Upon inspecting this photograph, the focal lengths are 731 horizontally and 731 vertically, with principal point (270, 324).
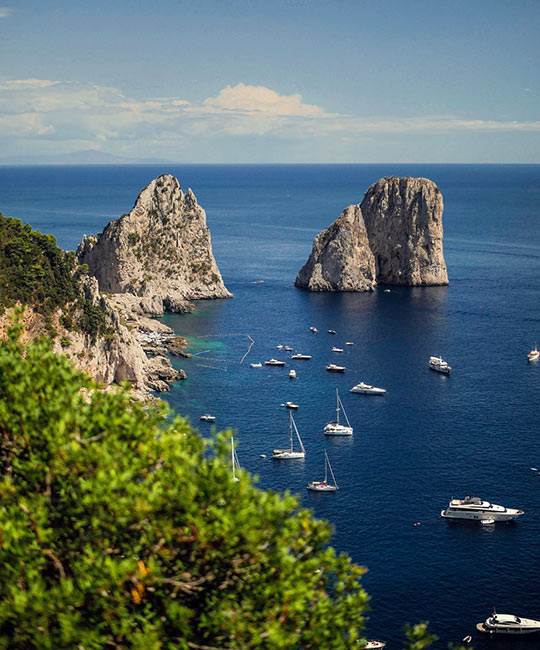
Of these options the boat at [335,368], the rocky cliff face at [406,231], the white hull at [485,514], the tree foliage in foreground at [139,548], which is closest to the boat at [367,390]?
the boat at [335,368]

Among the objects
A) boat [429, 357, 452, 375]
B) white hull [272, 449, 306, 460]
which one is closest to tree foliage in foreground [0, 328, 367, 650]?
white hull [272, 449, 306, 460]

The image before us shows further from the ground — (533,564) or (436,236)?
(436,236)

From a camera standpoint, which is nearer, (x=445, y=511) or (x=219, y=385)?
(x=445, y=511)

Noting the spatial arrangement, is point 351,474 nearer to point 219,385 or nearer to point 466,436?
point 466,436

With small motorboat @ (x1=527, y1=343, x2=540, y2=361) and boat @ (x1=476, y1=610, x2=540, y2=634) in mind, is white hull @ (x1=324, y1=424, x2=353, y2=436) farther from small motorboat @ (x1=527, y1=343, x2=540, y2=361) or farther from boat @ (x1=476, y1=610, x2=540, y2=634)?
small motorboat @ (x1=527, y1=343, x2=540, y2=361)

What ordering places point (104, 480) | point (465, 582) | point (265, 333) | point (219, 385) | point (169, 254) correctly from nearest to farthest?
point (104, 480) < point (465, 582) < point (219, 385) < point (265, 333) < point (169, 254)

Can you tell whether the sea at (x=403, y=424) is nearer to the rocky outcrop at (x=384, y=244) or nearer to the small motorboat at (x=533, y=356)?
the small motorboat at (x=533, y=356)

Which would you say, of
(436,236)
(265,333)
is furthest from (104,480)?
(436,236)
